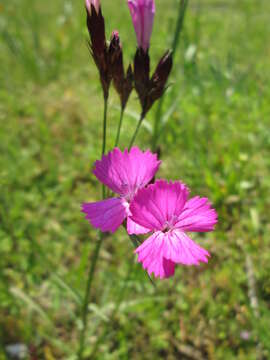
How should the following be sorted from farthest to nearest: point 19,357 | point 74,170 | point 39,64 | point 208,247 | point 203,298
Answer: point 39,64 < point 74,170 < point 208,247 < point 203,298 < point 19,357

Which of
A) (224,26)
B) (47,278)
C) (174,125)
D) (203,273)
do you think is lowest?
(47,278)

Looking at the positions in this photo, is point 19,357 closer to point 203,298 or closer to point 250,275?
point 203,298

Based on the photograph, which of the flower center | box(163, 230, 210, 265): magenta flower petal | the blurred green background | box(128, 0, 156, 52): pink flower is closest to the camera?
box(163, 230, 210, 265): magenta flower petal

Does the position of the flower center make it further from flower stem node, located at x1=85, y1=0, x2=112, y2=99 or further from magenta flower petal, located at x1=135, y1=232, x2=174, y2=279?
flower stem node, located at x1=85, y1=0, x2=112, y2=99

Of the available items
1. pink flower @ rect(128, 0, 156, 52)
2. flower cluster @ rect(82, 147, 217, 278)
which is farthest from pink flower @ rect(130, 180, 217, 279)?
pink flower @ rect(128, 0, 156, 52)

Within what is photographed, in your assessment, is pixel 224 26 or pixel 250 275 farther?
pixel 224 26

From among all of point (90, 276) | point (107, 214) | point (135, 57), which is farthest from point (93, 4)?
point (90, 276)

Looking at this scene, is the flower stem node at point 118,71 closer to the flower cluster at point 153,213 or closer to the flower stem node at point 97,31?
the flower stem node at point 97,31

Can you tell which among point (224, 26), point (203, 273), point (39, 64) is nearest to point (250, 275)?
point (203, 273)

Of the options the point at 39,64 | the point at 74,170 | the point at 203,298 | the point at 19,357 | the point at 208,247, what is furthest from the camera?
the point at 39,64
